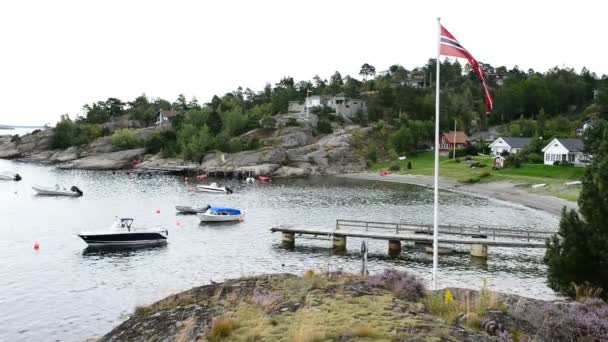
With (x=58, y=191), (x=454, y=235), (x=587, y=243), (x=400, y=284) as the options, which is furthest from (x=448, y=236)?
(x=58, y=191)

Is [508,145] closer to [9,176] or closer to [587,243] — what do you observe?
[587,243]

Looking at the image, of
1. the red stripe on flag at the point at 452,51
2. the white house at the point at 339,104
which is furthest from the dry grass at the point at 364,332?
the white house at the point at 339,104

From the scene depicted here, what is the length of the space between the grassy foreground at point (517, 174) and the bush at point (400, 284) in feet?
200

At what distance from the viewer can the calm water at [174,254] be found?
31344 millimetres

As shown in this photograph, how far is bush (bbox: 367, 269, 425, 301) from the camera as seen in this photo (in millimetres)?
16527

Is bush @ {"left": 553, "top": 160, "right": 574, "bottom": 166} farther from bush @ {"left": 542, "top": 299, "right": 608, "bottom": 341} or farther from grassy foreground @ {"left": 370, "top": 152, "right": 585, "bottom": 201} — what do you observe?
bush @ {"left": 542, "top": 299, "right": 608, "bottom": 341}

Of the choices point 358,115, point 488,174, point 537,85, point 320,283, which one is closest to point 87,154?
point 358,115

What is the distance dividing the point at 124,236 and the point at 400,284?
122 ft

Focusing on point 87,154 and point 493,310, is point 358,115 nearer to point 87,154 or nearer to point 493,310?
point 87,154

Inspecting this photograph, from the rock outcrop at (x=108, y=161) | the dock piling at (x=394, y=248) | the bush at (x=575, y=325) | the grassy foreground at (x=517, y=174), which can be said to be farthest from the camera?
the rock outcrop at (x=108, y=161)

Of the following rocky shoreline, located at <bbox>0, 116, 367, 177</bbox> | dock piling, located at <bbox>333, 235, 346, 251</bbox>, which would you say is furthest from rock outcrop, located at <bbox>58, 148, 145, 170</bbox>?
dock piling, located at <bbox>333, 235, 346, 251</bbox>

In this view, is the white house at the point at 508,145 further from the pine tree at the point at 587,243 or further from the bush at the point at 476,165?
the pine tree at the point at 587,243

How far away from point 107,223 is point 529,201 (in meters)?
57.4

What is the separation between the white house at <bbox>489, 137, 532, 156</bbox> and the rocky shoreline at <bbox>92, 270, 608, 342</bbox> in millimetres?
113558
